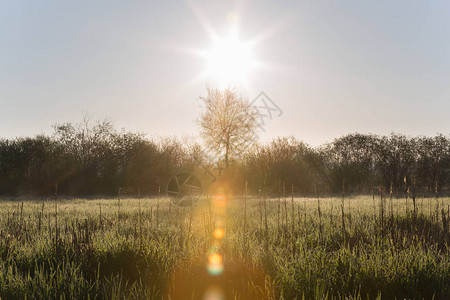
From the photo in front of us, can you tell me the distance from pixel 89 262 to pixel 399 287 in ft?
11.0

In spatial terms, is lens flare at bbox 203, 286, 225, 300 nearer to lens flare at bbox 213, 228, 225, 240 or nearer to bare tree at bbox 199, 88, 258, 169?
lens flare at bbox 213, 228, 225, 240

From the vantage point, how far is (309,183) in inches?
941

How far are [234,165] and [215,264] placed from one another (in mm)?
20785

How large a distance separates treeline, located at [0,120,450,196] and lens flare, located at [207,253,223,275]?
16760 millimetres

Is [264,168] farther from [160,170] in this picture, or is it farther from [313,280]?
[313,280]

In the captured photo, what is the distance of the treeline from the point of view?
21375 mm

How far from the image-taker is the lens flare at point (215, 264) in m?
3.67

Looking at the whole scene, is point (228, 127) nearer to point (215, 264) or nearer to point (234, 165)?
point (234, 165)

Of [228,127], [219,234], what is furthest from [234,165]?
[219,234]

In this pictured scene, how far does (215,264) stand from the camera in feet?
12.4

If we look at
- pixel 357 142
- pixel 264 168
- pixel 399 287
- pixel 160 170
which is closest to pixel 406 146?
pixel 357 142

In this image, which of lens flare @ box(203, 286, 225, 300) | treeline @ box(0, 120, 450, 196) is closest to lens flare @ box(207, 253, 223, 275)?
lens flare @ box(203, 286, 225, 300)

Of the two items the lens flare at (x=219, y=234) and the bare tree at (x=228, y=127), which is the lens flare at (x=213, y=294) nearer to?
the lens flare at (x=219, y=234)

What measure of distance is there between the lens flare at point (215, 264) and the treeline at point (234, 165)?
660 inches
